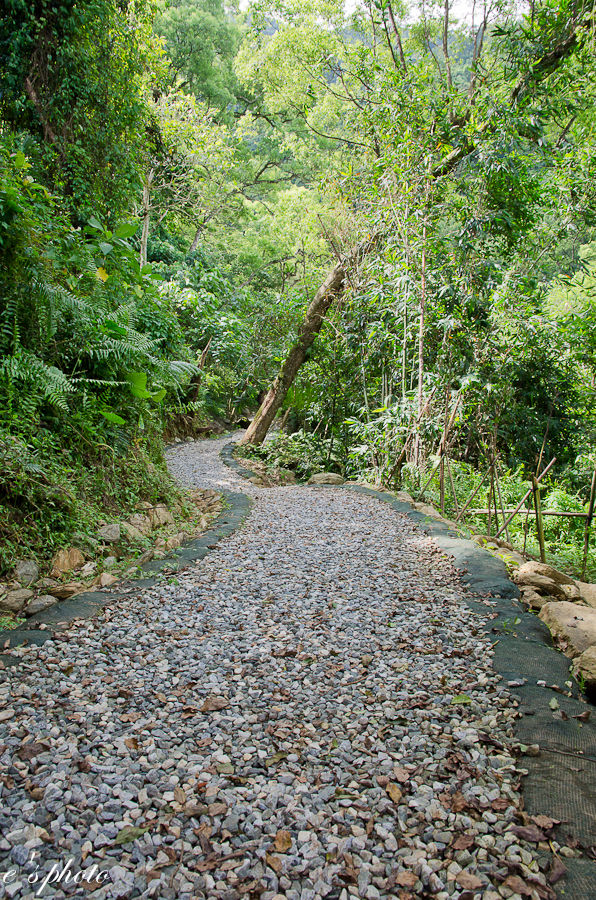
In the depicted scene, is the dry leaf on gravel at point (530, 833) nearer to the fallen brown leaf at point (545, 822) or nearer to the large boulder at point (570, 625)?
the fallen brown leaf at point (545, 822)

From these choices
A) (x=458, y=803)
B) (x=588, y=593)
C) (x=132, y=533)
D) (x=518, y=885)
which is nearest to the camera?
(x=518, y=885)

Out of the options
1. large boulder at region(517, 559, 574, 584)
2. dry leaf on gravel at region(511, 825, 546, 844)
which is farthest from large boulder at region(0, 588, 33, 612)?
large boulder at region(517, 559, 574, 584)

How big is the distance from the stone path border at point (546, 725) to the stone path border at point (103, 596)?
155cm

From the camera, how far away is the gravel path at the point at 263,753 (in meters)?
1.01

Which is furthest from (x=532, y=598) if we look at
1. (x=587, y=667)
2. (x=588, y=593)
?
(x=587, y=667)

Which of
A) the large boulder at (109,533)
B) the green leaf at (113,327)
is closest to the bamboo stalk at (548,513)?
the large boulder at (109,533)

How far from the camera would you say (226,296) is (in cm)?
983

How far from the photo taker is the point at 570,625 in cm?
187

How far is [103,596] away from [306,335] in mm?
5506

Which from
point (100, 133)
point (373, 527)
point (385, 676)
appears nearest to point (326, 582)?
point (385, 676)

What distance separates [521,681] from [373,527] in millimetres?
2116

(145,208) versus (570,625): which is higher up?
(145,208)

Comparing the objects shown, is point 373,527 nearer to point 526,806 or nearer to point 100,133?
point 526,806

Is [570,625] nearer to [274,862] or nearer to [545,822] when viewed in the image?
[545,822]
